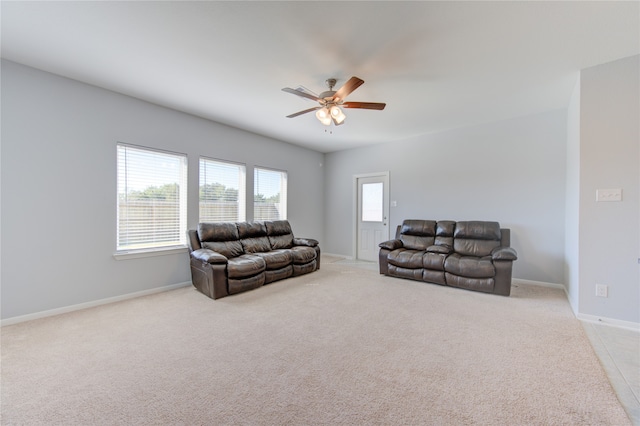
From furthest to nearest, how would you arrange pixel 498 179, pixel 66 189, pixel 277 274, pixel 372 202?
1. pixel 372 202
2. pixel 498 179
3. pixel 277 274
4. pixel 66 189

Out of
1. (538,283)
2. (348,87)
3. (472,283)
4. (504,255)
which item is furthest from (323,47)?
(538,283)

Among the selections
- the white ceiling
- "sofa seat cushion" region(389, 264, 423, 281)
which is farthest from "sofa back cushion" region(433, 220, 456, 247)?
the white ceiling

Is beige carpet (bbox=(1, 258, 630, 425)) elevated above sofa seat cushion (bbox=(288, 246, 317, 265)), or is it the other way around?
sofa seat cushion (bbox=(288, 246, 317, 265))

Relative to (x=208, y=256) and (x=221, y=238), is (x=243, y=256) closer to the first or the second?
(x=221, y=238)

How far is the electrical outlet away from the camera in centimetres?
280

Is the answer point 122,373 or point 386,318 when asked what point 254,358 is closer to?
point 122,373

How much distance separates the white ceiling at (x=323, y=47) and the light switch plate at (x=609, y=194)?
1358 mm

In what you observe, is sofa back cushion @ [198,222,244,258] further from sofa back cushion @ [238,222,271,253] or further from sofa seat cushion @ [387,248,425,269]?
sofa seat cushion @ [387,248,425,269]

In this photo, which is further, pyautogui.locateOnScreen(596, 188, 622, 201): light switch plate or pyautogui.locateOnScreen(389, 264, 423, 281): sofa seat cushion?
pyautogui.locateOnScreen(389, 264, 423, 281): sofa seat cushion

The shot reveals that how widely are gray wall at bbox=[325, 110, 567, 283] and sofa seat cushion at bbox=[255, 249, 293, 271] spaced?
262 centimetres

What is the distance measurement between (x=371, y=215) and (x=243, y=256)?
329 centimetres

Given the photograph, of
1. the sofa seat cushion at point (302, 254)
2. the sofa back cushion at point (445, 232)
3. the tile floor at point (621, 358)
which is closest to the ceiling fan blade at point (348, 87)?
the sofa seat cushion at point (302, 254)

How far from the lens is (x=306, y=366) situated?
6.70 ft

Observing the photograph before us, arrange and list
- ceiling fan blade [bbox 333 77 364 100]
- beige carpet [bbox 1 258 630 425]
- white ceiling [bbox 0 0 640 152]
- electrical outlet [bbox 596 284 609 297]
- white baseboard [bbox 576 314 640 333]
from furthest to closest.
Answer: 1. electrical outlet [bbox 596 284 609 297]
2. white baseboard [bbox 576 314 640 333]
3. ceiling fan blade [bbox 333 77 364 100]
4. white ceiling [bbox 0 0 640 152]
5. beige carpet [bbox 1 258 630 425]
